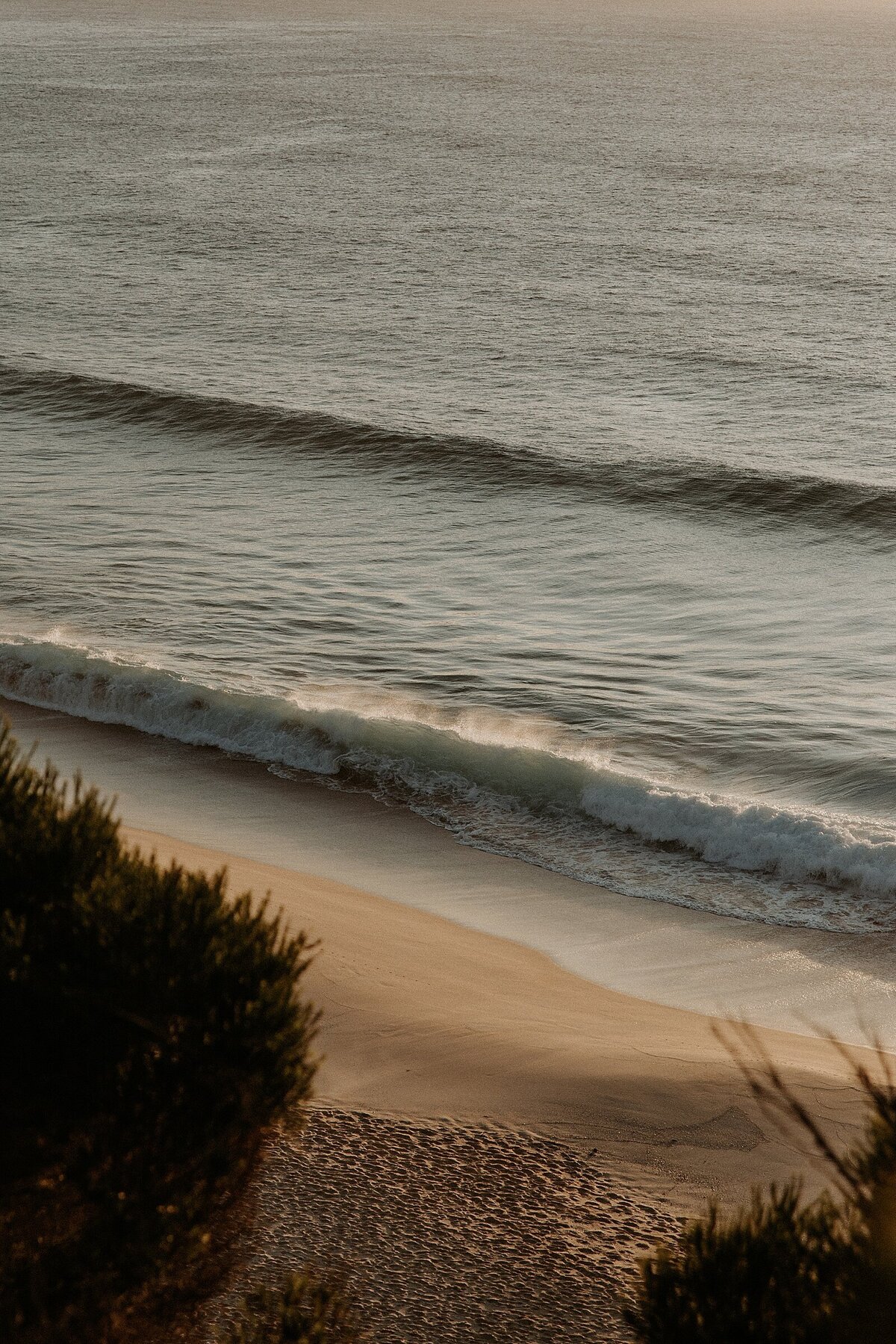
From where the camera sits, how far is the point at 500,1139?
6.02 m

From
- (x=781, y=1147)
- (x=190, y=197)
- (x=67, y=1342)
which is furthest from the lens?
(x=190, y=197)

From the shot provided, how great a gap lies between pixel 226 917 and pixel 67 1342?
5.52 feet

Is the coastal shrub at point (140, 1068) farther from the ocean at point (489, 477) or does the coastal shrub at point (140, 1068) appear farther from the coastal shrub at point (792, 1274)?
the ocean at point (489, 477)

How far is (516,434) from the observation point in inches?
1007

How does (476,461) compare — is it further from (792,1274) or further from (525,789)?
(792,1274)

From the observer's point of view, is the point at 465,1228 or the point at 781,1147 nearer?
the point at 465,1228

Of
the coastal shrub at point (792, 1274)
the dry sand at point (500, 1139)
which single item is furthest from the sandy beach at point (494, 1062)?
the coastal shrub at point (792, 1274)

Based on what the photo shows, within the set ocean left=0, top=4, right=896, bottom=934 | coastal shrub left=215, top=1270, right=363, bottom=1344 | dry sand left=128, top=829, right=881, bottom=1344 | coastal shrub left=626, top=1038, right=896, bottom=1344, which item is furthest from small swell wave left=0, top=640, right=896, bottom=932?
coastal shrub left=626, top=1038, right=896, bottom=1344

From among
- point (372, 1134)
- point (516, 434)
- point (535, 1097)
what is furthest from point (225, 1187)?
point (516, 434)

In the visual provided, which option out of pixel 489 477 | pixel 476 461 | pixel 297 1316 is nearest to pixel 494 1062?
pixel 297 1316

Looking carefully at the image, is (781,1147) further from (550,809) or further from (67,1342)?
(550,809)

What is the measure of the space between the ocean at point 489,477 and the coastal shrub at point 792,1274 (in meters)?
5.68

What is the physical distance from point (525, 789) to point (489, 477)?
12692 mm

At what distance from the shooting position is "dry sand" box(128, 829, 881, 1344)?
197 inches
